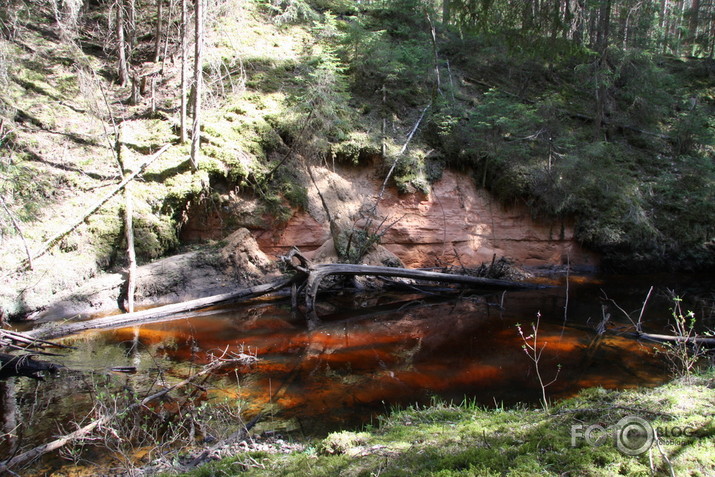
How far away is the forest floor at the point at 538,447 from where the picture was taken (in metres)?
2.55

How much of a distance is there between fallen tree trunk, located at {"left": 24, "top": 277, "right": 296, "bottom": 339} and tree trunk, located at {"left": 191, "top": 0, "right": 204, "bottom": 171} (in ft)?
13.3

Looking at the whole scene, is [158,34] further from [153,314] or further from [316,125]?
[153,314]

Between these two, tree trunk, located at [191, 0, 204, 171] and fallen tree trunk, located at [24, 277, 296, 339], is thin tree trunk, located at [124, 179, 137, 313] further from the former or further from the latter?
tree trunk, located at [191, 0, 204, 171]

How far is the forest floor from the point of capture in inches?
100

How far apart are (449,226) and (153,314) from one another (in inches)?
370

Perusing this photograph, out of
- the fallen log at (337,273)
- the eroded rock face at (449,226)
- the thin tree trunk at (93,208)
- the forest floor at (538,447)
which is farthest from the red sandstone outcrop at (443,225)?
the forest floor at (538,447)

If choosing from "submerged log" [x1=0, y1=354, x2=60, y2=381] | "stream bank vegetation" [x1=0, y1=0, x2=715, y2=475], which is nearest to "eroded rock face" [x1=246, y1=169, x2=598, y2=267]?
"stream bank vegetation" [x1=0, y1=0, x2=715, y2=475]

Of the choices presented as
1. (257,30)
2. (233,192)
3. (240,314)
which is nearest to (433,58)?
(257,30)

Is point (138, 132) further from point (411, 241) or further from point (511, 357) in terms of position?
point (511, 357)

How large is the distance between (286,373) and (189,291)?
516cm

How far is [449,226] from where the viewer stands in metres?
14.8

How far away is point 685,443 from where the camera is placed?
274cm

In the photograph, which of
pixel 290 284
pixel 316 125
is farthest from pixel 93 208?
pixel 316 125

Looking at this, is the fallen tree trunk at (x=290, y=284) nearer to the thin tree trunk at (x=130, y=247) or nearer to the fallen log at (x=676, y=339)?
the thin tree trunk at (x=130, y=247)
